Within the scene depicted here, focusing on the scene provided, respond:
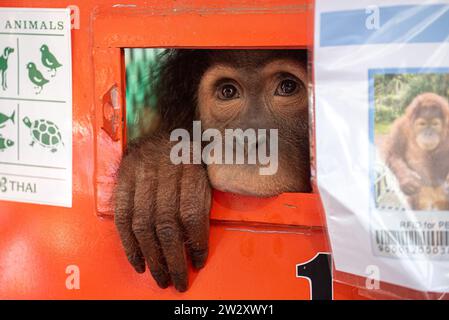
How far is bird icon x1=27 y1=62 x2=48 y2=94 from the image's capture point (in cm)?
131

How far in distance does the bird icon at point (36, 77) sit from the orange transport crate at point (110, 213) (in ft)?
0.29

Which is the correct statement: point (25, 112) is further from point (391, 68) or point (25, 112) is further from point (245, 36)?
point (391, 68)

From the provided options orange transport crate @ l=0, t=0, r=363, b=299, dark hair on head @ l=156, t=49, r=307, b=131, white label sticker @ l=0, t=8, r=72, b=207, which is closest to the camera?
orange transport crate @ l=0, t=0, r=363, b=299

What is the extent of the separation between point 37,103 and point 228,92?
0.47 meters

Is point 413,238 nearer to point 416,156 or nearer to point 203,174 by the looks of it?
point 416,156

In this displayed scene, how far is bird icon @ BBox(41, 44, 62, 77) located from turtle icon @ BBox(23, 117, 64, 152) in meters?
0.11

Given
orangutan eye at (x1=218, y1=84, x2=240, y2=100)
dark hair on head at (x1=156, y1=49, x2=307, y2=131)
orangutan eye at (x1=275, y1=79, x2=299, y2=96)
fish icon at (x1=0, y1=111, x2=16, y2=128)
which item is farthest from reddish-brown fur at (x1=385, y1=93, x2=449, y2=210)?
fish icon at (x1=0, y1=111, x2=16, y2=128)

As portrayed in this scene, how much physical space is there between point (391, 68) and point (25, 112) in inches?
31.9

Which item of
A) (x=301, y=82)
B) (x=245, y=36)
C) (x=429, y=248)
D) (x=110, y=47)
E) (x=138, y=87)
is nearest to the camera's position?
(x=429, y=248)

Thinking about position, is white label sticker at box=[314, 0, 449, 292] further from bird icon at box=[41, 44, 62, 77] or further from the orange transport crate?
bird icon at box=[41, 44, 62, 77]

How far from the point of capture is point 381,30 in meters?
0.94

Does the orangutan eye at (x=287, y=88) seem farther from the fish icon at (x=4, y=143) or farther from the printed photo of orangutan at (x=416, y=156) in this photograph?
the fish icon at (x=4, y=143)

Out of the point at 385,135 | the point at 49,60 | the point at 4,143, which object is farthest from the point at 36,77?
the point at 385,135

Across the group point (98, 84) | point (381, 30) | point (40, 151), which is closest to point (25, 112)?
point (40, 151)
